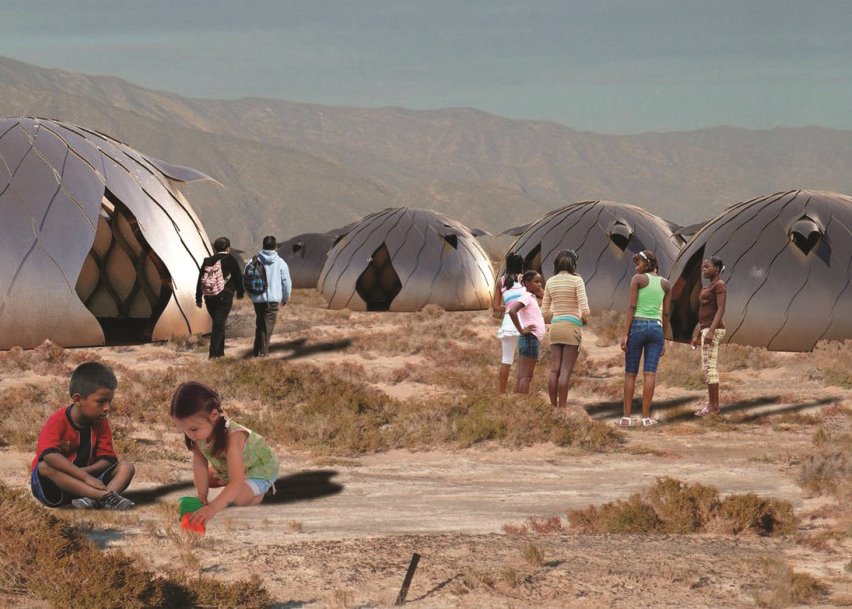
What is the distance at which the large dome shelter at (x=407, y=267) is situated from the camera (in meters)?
27.2

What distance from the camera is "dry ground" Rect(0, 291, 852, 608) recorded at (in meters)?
5.44

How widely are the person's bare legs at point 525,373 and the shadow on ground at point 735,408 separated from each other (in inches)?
45.7

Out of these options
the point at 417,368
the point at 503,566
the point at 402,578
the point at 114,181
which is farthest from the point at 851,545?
the point at 114,181

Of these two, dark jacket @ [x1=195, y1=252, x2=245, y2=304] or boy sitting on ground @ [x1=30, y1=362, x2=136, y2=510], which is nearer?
boy sitting on ground @ [x1=30, y1=362, x2=136, y2=510]

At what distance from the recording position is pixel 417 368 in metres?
16.1

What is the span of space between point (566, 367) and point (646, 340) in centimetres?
83

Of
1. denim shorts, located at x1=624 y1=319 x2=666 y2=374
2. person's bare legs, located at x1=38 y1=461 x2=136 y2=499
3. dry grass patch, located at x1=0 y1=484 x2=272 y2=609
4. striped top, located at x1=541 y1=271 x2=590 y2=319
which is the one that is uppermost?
striped top, located at x1=541 y1=271 x2=590 y2=319

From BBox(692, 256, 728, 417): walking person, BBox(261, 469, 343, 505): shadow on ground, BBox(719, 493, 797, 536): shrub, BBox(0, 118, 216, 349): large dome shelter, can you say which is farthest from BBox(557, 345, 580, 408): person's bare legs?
BBox(0, 118, 216, 349): large dome shelter

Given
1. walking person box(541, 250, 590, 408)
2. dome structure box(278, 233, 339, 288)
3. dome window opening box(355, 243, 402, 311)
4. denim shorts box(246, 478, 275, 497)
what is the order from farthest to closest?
dome structure box(278, 233, 339, 288)
dome window opening box(355, 243, 402, 311)
walking person box(541, 250, 590, 408)
denim shorts box(246, 478, 275, 497)

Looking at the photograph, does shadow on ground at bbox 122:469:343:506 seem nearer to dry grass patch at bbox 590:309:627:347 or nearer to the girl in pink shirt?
the girl in pink shirt

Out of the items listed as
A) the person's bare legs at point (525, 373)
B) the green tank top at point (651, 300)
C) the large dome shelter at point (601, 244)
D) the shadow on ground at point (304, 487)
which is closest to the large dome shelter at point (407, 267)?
the large dome shelter at point (601, 244)

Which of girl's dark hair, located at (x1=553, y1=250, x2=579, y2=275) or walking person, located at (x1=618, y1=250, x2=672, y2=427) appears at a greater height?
girl's dark hair, located at (x1=553, y1=250, x2=579, y2=275)

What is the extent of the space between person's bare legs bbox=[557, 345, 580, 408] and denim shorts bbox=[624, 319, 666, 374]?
532 millimetres

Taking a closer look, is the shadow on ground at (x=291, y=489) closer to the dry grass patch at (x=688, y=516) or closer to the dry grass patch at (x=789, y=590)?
the dry grass patch at (x=688, y=516)
